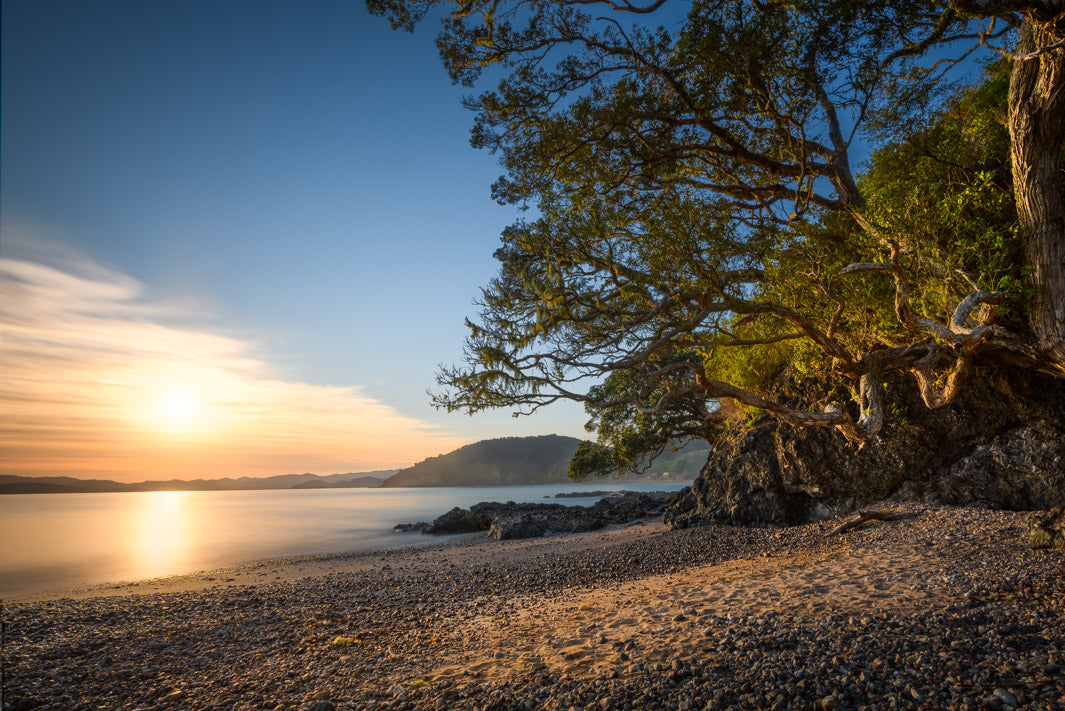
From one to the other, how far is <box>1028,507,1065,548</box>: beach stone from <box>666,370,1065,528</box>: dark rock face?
4930mm

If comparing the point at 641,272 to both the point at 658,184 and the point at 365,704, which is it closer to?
the point at 658,184

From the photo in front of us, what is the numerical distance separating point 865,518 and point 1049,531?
389cm

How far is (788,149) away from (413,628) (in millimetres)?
11586

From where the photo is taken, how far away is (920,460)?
11.7 meters

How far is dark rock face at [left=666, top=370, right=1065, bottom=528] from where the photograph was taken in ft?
34.4

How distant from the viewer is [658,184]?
38.7 ft

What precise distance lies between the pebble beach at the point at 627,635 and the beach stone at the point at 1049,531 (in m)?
0.23

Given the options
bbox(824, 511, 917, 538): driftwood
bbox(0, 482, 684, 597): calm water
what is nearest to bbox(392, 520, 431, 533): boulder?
bbox(0, 482, 684, 597): calm water

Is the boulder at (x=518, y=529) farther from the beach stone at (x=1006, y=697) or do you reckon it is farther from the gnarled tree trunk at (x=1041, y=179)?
the beach stone at (x=1006, y=697)

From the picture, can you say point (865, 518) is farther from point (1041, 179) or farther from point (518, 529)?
point (518, 529)

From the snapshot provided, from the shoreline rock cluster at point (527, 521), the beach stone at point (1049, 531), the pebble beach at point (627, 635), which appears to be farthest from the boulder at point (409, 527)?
the beach stone at point (1049, 531)

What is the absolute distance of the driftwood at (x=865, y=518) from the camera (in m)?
9.88

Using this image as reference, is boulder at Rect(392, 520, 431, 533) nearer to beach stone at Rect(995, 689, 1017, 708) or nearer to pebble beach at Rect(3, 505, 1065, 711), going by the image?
pebble beach at Rect(3, 505, 1065, 711)

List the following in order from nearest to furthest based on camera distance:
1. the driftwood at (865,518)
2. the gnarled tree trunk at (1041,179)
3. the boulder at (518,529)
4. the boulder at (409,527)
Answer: the gnarled tree trunk at (1041,179) → the driftwood at (865,518) → the boulder at (518,529) → the boulder at (409,527)
